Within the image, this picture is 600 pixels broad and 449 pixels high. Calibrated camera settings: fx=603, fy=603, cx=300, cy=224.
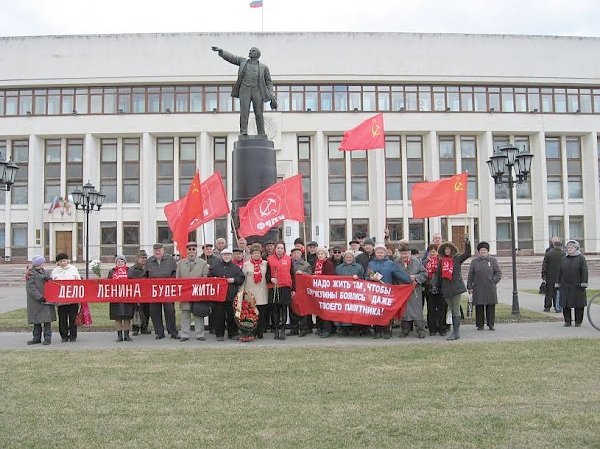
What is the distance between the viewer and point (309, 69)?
4612cm

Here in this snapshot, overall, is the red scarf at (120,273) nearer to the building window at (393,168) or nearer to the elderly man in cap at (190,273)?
the elderly man in cap at (190,273)

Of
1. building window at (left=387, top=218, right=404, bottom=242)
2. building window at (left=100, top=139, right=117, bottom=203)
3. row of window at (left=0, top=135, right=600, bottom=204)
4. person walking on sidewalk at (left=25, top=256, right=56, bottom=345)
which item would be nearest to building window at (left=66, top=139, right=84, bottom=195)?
row of window at (left=0, top=135, right=600, bottom=204)

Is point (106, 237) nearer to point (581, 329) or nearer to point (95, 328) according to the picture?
point (95, 328)

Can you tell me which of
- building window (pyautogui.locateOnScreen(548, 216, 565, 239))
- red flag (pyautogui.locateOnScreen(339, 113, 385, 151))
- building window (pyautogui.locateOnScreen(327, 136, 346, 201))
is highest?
building window (pyautogui.locateOnScreen(327, 136, 346, 201))

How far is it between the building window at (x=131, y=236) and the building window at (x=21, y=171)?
8137 mm

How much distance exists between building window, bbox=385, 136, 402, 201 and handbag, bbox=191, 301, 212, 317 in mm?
36854

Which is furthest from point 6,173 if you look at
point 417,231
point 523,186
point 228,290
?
point 523,186

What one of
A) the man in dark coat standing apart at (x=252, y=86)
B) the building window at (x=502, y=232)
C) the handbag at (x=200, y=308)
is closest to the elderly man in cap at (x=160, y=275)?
the handbag at (x=200, y=308)

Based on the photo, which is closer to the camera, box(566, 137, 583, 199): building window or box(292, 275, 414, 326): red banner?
box(292, 275, 414, 326): red banner

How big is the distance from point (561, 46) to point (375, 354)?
1787 inches

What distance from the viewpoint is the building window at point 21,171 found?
4697cm

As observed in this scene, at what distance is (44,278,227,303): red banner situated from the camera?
11.9 metres

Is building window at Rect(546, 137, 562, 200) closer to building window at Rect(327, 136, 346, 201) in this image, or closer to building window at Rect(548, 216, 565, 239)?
building window at Rect(548, 216, 565, 239)

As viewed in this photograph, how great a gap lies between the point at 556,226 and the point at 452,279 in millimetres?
40531
